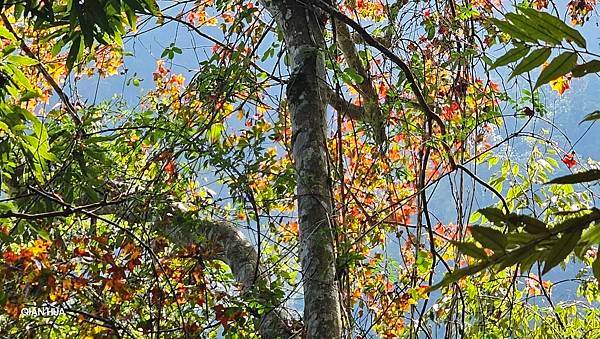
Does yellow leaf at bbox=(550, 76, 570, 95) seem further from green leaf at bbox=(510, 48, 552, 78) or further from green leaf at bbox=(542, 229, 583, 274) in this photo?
green leaf at bbox=(542, 229, 583, 274)

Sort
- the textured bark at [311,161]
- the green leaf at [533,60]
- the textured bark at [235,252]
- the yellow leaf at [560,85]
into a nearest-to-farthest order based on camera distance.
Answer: the green leaf at [533,60], the textured bark at [311,161], the textured bark at [235,252], the yellow leaf at [560,85]

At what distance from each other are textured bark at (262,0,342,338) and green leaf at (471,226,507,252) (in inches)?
41.5

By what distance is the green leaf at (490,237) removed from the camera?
1.31 ft

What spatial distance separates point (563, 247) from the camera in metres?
0.38

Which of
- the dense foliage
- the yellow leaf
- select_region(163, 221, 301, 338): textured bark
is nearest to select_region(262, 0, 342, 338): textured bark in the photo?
the dense foliage

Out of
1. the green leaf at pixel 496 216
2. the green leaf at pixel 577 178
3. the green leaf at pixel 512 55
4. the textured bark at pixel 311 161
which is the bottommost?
the green leaf at pixel 496 216

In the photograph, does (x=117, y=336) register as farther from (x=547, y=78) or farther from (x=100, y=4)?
(x=547, y=78)

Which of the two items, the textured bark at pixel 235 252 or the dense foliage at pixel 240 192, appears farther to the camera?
the textured bark at pixel 235 252

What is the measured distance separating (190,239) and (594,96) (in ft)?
50.9

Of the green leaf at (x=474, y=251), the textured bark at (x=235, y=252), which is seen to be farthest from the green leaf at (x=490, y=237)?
the textured bark at (x=235, y=252)

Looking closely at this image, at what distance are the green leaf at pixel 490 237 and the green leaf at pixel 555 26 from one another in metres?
0.15

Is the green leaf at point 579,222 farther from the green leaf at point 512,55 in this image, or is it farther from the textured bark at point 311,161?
the textured bark at point 311,161

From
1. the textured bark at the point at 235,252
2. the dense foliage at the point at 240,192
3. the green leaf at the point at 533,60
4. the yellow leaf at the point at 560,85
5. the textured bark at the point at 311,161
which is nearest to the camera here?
the green leaf at the point at 533,60

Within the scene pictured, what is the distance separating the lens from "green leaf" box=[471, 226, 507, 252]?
1.31ft
